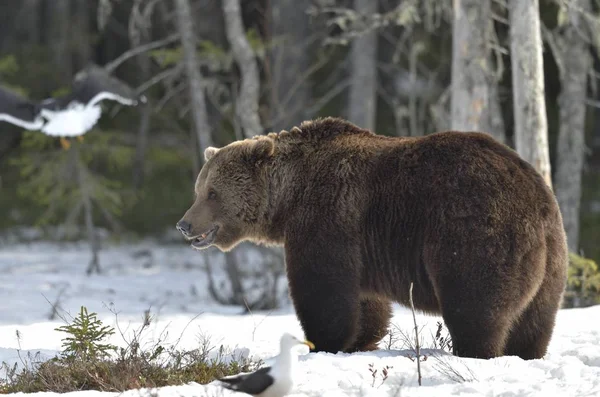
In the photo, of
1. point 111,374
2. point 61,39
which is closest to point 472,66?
point 111,374

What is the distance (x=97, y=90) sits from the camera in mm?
13570

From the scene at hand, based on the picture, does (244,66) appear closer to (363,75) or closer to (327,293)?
(363,75)

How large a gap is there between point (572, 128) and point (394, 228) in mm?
9223

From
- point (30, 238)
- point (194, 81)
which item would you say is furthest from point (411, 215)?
point (30, 238)

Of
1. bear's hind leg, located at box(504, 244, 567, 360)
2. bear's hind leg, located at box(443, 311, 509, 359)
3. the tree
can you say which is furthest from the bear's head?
the tree

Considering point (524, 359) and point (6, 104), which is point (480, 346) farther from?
point (6, 104)

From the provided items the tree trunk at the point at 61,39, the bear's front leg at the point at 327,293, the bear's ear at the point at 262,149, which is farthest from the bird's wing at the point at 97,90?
the tree trunk at the point at 61,39

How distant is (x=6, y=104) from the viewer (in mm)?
13203

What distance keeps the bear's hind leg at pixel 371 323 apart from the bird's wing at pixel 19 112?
7.81 m

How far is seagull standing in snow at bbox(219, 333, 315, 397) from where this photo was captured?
480 cm

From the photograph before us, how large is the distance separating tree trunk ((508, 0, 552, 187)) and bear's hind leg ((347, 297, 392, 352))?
3725 mm

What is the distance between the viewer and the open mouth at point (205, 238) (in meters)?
6.92

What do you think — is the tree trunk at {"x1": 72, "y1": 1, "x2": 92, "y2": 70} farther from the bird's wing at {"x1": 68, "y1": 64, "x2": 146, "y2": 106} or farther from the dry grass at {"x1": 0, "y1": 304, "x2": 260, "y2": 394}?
the dry grass at {"x1": 0, "y1": 304, "x2": 260, "y2": 394}

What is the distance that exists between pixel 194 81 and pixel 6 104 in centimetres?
275
